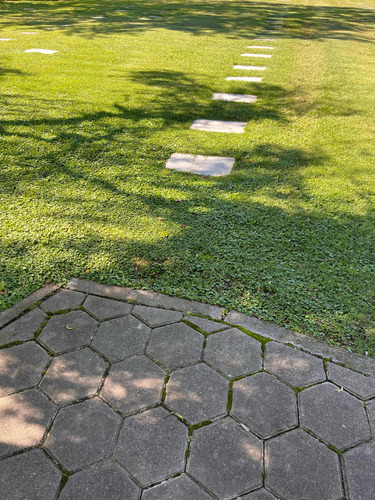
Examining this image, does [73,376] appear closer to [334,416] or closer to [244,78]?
[334,416]

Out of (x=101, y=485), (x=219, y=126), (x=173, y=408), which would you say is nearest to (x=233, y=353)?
(x=173, y=408)

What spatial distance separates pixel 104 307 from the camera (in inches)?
113

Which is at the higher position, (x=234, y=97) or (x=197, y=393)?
(x=234, y=97)

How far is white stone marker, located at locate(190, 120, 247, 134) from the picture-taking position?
5.66 m

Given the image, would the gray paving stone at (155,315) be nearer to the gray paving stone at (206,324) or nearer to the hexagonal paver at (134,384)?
the gray paving stone at (206,324)

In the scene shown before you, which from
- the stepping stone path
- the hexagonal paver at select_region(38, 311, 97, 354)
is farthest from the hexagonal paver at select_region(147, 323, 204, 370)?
the hexagonal paver at select_region(38, 311, 97, 354)

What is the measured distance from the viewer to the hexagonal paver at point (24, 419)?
2047 mm

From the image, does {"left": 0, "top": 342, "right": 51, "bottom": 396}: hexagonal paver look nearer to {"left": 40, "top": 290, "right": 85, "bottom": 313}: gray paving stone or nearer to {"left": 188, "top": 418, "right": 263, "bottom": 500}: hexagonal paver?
{"left": 40, "top": 290, "right": 85, "bottom": 313}: gray paving stone

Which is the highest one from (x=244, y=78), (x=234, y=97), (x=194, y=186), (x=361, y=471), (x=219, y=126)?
(x=244, y=78)

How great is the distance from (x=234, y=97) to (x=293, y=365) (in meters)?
5.48

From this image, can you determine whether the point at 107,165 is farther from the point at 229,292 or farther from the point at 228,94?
the point at 228,94

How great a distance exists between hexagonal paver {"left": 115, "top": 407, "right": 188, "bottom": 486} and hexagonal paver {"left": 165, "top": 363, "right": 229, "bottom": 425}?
0.28ft

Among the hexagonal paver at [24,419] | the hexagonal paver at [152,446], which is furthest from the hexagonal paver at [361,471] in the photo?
the hexagonal paver at [24,419]

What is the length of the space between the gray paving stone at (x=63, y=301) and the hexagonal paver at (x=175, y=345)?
63 cm
